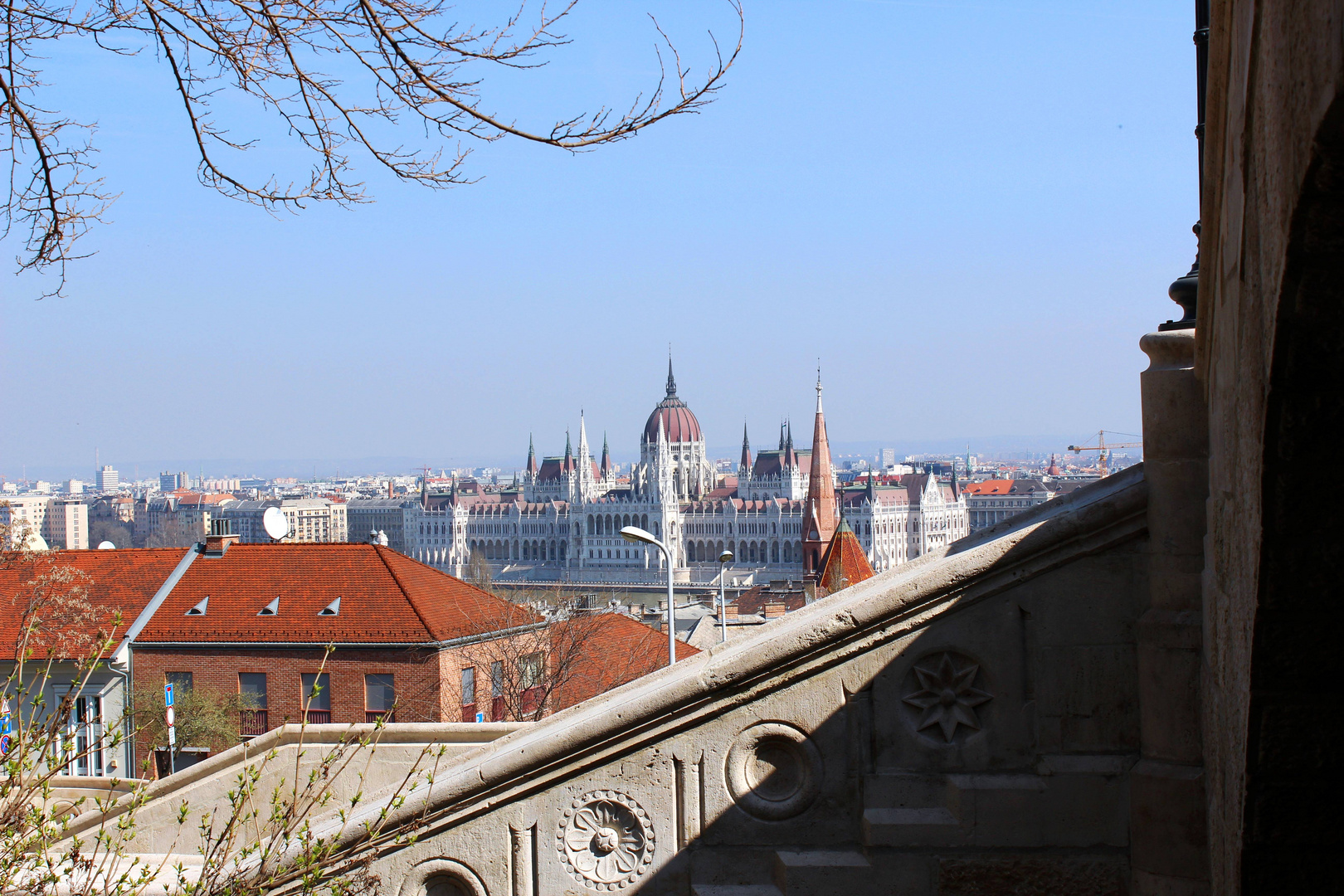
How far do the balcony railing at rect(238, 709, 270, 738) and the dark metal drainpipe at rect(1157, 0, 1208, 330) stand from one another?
48.4 ft

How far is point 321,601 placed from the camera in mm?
16969

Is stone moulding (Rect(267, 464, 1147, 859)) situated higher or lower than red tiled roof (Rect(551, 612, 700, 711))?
higher

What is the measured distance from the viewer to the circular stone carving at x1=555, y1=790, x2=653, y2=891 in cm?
358

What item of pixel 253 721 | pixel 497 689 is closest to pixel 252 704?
pixel 253 721

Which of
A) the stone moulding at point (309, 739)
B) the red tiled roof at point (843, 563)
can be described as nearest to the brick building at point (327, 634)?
the stone moulding at point (309, 739)

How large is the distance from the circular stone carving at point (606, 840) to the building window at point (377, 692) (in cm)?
1290

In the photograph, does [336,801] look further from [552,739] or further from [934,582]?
[934,582]

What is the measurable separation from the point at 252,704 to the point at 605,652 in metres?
5.14

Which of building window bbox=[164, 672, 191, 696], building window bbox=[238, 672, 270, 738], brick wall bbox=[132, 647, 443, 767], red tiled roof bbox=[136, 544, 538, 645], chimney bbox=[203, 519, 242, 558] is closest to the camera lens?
brick wall bbox=[132, 647, 443, 767]

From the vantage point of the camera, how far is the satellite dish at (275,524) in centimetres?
1975

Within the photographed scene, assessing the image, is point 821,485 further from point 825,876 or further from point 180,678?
point 825,876

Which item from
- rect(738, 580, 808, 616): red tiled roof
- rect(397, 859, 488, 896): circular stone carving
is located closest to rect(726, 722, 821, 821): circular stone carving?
rect(397, 859, 488, 896): circular stone carving

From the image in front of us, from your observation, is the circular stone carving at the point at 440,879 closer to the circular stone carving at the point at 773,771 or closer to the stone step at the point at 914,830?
the circular stone carving at the point at 773,771

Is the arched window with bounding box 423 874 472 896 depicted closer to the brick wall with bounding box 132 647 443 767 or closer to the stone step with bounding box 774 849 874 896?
the stone step with bounding box 774 849 874 896
